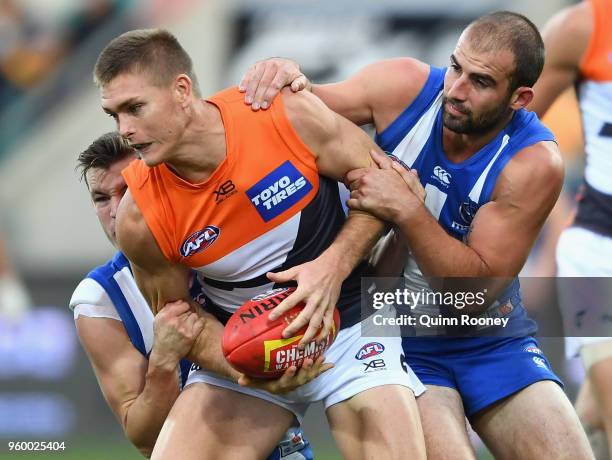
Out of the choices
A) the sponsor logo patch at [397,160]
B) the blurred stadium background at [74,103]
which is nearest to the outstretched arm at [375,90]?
the sponsor logo patch at [397,160]

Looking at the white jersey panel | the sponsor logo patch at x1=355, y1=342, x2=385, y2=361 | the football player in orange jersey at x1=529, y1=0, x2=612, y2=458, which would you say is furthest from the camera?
the white jersey panel

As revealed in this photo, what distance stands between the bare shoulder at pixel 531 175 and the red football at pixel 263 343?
113cm

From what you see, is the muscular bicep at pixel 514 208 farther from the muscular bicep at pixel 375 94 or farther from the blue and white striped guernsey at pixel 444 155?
the muscular bicep at pixel 375 94

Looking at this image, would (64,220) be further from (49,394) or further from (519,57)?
(519,57)

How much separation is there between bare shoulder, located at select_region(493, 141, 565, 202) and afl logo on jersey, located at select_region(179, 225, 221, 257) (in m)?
1.27

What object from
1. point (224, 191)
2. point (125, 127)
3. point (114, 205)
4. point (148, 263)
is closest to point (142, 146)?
point (125, 127)

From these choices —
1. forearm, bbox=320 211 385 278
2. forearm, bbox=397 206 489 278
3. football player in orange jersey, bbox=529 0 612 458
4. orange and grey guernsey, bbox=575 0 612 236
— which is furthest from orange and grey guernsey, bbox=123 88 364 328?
orange and grey guernsey, bbox=575 0 612 236

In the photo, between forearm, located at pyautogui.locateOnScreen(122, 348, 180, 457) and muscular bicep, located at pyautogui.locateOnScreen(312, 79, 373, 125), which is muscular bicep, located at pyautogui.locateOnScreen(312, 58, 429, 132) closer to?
muscular bicep, located at pyautogui.locateOnScreen(312, 79, 373, 125)

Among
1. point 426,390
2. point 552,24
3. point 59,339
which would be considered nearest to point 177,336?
point 426,390

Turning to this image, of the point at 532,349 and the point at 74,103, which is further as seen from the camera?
the point at 74,103

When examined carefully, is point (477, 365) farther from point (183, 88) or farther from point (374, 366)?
point (183, 88)

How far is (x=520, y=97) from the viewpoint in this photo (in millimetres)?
4957

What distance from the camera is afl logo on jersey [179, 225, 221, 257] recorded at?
4559 mm

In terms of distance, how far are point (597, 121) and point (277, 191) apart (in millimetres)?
2263
